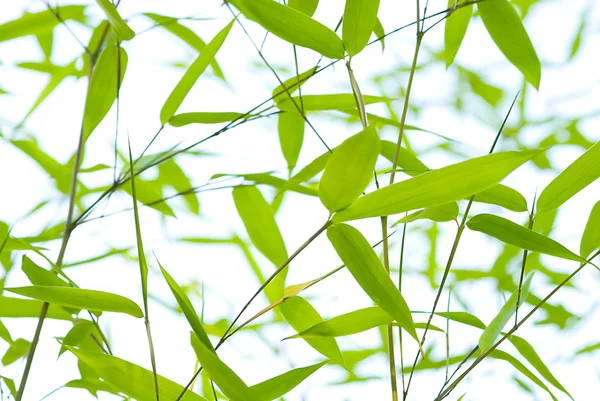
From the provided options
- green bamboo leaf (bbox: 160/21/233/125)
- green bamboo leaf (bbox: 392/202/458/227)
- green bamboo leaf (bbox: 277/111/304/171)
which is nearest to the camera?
green bamboo leaf (bbox: 392/202/458/227)

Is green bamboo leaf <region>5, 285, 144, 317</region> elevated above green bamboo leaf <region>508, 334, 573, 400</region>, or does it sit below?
below

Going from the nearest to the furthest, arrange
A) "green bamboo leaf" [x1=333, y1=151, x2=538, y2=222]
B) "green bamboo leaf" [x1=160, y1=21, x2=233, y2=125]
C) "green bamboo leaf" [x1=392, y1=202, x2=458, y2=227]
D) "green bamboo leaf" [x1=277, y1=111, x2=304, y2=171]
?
1. "green bamboo leaf" [x1=333, y1=151, x2=538, y2=222]
2. "green bamboo leaf" [x1=392, y1=202, x2=458, y2=227]
3. "green bamboo leaf" [x1=160, y1=21, x2=233, y2=125]
4. "green bamboo leaf" [x1=277, y1=111, x2=304, y2=171]

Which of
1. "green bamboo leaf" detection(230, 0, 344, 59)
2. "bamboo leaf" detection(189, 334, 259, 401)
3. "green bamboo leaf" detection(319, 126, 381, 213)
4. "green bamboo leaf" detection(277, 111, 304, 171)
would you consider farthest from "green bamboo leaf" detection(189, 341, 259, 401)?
"green bamboo leaf" detection(277, 111, 304, 171)

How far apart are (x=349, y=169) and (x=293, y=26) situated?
0.44ft

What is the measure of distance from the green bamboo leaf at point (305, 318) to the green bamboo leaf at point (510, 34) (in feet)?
0.87

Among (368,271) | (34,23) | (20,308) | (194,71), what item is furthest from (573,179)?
(34,23)

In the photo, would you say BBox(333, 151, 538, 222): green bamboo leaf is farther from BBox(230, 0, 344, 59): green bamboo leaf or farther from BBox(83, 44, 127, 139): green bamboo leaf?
BBox(83, 44, 127, 139): green bamboo leaf

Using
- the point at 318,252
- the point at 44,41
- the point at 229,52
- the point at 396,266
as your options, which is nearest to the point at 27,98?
the point at 44,41

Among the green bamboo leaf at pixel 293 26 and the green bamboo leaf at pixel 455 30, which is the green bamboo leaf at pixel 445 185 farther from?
the green bamboo leaf at pixel 455 30

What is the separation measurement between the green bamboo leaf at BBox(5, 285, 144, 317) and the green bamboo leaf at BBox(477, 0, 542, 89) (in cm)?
36

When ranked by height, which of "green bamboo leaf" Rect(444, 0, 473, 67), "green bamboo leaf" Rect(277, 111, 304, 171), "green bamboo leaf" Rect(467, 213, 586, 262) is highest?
"green bamboo leaf" Rect(444, 0, 473, 67)

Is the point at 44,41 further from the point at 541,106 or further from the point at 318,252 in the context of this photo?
the point at 541,106

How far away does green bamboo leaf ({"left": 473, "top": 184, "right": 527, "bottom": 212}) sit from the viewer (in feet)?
1.46

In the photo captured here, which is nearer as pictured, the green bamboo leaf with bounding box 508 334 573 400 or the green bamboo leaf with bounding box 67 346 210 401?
A: the green bamboo leaf with bounding box 67 346 210 401
